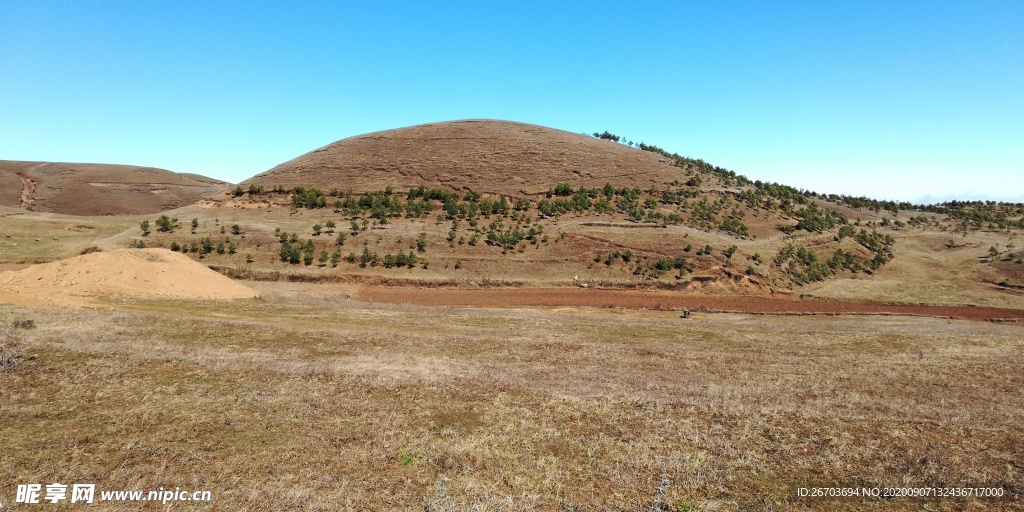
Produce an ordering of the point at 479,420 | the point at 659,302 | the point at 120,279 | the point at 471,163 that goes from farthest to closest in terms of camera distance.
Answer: the point at 471,163, the point at 659,302, the point at 120,279, the point at 479,420

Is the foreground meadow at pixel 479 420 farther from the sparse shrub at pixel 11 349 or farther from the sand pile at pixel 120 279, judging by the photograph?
the sand pile at pixel 120 279

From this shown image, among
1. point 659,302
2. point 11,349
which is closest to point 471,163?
point 659,302

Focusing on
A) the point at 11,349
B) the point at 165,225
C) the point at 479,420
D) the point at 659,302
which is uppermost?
the point at 165,225

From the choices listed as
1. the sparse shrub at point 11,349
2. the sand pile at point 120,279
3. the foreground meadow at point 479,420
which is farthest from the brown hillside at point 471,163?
the sparse shrub at point 11,349

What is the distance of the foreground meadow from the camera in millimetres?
7441

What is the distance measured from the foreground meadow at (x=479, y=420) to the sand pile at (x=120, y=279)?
6.19m

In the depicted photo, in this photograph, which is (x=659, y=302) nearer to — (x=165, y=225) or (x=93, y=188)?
(x=165, y=225)

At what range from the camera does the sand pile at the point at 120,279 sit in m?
24.0

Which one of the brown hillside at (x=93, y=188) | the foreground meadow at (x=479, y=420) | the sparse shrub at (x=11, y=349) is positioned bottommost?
the foreground meadow at (x=479, y=420)

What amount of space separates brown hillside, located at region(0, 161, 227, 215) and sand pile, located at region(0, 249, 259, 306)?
74.7 meters

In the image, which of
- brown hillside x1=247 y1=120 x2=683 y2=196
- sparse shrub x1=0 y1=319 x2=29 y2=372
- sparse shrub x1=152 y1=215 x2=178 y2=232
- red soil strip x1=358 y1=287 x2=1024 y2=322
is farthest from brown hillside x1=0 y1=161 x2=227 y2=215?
sparse shrub x1=0 y1=319 x2=29 y2=372

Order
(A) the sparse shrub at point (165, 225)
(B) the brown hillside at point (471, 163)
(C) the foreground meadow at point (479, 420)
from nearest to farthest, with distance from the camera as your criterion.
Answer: (C) the foreground meadow at point (479, 420), (A) the sparse shrub at point (165, 225), (B) the brown hillside at point (471, 163)

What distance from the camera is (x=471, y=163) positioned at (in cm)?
7031

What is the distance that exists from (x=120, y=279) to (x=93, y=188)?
9205 cm
